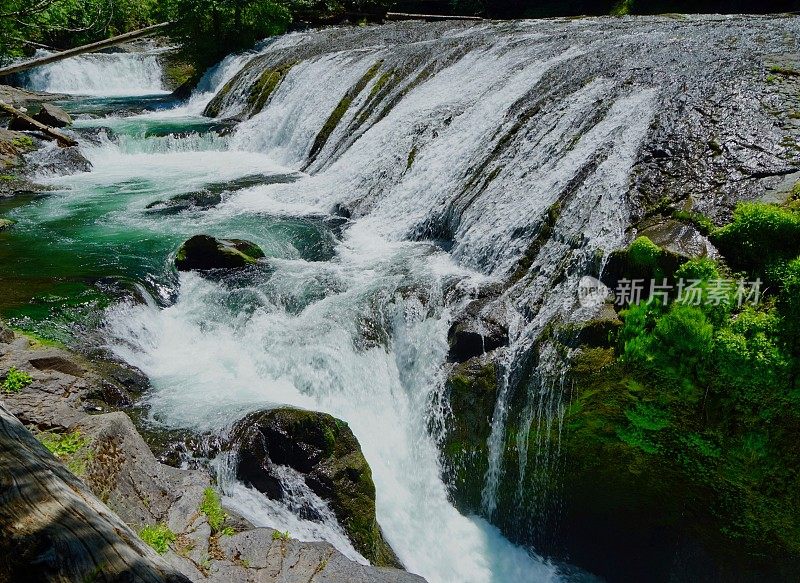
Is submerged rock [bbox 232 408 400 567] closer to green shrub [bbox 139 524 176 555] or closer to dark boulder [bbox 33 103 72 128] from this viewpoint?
green shrub [bbox 139 524 176 555]

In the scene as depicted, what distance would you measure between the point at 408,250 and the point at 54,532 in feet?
24.9

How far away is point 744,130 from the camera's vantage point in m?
6.90

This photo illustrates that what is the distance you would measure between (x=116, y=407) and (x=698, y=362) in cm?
551

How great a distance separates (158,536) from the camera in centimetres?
373

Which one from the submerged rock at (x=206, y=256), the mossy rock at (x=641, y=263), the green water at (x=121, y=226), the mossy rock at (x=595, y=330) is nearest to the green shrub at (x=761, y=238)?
the mossy rock at (x=641, y=263)

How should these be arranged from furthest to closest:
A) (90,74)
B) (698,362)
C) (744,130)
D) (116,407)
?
1. (90,74)
2. (744,130)
3. (116,407)
4. (698,362)

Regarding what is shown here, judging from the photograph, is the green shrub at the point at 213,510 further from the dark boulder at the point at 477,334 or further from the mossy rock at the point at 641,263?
the mossy rock at the point at 641,263

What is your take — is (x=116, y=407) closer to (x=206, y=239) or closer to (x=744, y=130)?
(x=206, y=239)

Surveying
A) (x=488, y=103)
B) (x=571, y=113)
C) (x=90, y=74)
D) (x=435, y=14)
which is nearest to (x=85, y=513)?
(x=571, y=113)

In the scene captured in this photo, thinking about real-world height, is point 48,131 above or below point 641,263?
above

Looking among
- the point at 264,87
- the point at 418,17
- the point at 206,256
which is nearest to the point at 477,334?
the point at 206,256

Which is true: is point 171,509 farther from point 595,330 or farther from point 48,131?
point 48,131

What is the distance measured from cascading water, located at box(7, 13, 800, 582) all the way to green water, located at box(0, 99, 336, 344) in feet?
0.27

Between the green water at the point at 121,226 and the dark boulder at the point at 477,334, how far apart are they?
3431mm
